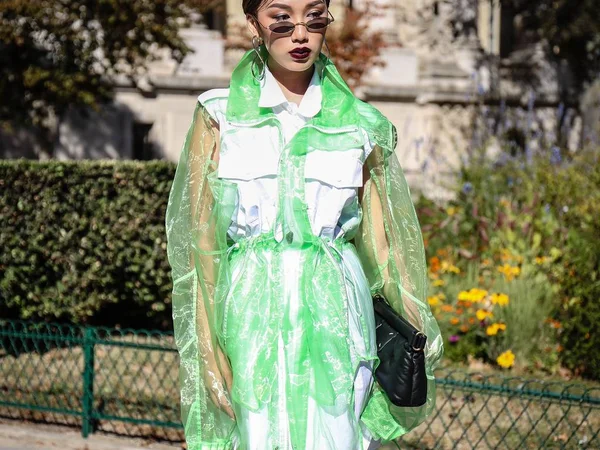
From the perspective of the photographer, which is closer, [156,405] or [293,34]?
[293,34]

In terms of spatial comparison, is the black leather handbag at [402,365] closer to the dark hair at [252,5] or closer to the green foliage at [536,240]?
the dark hair at [252,5]

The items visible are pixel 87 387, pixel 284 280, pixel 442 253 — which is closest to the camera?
pixel 284 280

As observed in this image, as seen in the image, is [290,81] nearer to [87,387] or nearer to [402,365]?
[402,365]

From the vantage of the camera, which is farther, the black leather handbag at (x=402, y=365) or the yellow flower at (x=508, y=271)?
the yellow flower at (x=508, y=271)

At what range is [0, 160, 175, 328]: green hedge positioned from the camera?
6672 mm

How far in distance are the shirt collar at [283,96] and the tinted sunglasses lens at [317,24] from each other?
15 centimetres

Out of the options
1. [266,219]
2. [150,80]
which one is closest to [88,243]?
[266,219]

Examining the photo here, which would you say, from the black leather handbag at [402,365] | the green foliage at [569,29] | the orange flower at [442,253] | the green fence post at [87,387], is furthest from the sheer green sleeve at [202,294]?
the green foliage at [569,29]

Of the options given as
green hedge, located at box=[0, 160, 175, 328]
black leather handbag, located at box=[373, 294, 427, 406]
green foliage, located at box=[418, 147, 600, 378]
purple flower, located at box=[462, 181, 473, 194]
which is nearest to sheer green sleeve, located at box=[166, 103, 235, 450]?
black leather handbag, located at box=[373, 294, 427, 406]

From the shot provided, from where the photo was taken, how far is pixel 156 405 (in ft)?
18.4

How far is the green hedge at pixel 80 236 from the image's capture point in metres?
6.67

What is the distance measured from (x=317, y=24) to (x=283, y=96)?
0.68 ft

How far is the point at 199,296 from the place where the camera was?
8.66 ft

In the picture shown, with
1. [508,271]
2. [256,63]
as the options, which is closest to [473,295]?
[508,271]
